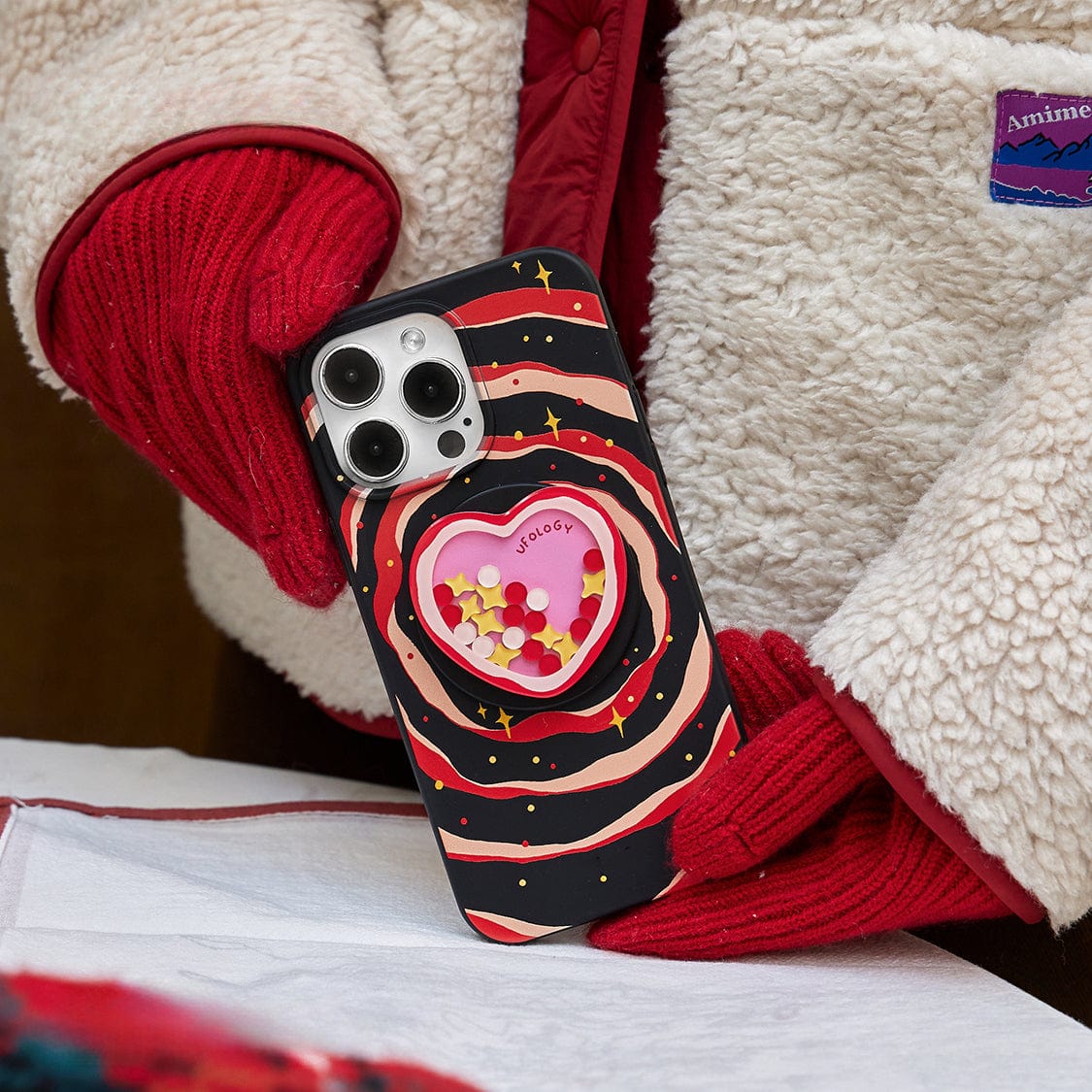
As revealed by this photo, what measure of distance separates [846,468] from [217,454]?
234 mm

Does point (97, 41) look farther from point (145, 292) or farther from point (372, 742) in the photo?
point (372, 742)

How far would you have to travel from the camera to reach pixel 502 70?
43 cm

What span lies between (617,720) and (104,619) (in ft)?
1.51

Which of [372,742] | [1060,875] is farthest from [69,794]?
[1060,875]

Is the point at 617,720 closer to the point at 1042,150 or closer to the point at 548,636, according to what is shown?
the point at 548,636

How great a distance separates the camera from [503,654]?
15.1 inches

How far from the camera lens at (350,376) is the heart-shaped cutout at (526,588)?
0.05 m

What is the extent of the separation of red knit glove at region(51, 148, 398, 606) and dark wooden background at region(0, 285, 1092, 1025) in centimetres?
31

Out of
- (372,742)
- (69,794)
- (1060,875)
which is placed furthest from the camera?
(372,742)

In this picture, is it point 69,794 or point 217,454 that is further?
point 69,794

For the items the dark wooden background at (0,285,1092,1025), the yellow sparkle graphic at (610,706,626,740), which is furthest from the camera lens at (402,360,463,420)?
the dark wooden background at (0,285,1092,1025)

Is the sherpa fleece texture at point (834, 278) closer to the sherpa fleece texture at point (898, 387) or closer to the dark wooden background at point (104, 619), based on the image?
the sherpa fleece texture at point (898, 387)

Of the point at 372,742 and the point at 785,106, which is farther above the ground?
the point at 785,106

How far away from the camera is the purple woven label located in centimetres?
36
